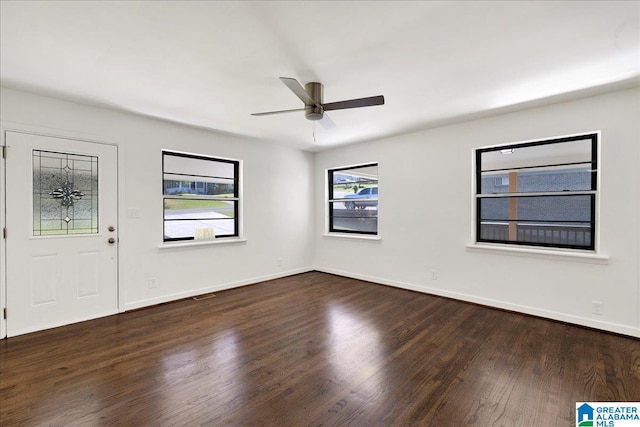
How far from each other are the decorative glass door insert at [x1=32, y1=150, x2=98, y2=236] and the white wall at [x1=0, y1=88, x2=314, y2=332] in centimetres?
25

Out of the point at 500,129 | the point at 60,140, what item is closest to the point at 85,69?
the point at 60,140

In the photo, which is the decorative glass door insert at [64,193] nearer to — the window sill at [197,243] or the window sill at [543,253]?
the window sill at [197,243]

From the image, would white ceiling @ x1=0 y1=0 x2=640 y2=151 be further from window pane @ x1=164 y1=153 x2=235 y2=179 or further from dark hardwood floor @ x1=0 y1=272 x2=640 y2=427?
dark hardwood floor @ x1=0 y1=272 x2=640 y2=427

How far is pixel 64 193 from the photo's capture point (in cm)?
328

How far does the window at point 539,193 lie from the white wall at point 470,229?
18 centimetres

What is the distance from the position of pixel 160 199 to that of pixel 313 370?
3.09 meters

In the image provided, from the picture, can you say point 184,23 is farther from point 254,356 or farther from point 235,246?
point 235,246

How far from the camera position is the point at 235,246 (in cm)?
487

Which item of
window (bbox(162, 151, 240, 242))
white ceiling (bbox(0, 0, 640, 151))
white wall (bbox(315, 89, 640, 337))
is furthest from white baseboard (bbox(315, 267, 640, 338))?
window (bbox(162, 151, 240, 242))

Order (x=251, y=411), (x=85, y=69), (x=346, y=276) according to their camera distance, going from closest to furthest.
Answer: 1. (x=251, y=411)
2. (x=85, y=69)
3. (x=346, y=276)

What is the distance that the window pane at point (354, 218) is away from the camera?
212 inches

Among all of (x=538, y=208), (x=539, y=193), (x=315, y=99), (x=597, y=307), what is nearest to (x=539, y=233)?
(x=538, y=208)

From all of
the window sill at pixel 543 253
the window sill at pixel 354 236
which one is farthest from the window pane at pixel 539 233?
the window sill at pixel 354 236

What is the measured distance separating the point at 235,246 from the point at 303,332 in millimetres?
2293
